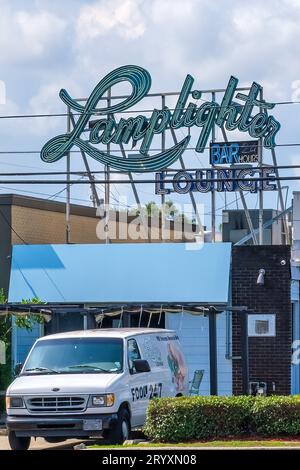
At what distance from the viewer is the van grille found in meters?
18.0

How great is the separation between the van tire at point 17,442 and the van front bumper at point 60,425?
112 millimetres

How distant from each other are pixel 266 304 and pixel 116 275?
3.85 m

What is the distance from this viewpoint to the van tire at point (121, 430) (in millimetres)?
17984

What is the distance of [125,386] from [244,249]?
401 inches

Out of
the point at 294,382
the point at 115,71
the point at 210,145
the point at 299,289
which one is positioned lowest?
the point at 294,382

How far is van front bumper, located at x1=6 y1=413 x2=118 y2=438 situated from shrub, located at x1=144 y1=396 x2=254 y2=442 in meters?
0.78

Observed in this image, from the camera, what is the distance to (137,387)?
62.5 feet

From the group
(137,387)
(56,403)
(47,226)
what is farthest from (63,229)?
(56,403)

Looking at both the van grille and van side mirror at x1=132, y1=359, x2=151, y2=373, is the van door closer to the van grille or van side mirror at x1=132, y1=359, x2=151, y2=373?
van side mirror at x1=132, y1=359, x2=151, y2=373

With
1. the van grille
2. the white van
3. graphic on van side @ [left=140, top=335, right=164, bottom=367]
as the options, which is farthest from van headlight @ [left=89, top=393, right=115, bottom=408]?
graphic on van side @ [left=140, top=335, right=164, bottom=367]

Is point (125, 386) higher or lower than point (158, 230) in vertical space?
lower

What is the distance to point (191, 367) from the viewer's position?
28188 millimetres
